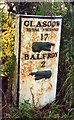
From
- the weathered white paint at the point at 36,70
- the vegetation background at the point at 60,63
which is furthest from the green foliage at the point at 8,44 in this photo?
the weathered white paint at the point at 36,70

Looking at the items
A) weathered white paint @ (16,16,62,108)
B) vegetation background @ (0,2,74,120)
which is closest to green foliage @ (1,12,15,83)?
vegetation background @ (0,2,74,120)

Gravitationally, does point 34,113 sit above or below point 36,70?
below

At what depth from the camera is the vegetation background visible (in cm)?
245

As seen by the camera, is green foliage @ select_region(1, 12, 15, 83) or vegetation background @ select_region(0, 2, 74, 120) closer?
vegetation background @ select_region(0, 2, 74, 120)

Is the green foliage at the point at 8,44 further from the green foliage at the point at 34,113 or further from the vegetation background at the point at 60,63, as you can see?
the green foliage at the point at 34,113

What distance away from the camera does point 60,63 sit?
106 inches

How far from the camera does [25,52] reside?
238 cm

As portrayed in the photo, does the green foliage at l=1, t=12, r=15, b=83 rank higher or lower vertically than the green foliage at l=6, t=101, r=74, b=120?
higher

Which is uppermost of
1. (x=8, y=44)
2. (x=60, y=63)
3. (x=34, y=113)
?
(x=8, y=44)

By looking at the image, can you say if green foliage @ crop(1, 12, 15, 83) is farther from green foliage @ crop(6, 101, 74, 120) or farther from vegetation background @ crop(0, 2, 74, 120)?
green foliage @ crop(6, 101, 74, 120)

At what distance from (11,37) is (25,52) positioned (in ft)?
1.15

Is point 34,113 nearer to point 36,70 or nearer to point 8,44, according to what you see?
point 36,70

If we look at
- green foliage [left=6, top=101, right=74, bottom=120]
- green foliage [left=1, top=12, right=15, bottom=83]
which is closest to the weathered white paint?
green foliage [left=6, top=101, right=74, bottom=120]

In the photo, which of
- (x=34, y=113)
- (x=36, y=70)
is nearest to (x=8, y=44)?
(x=36, y=70)
